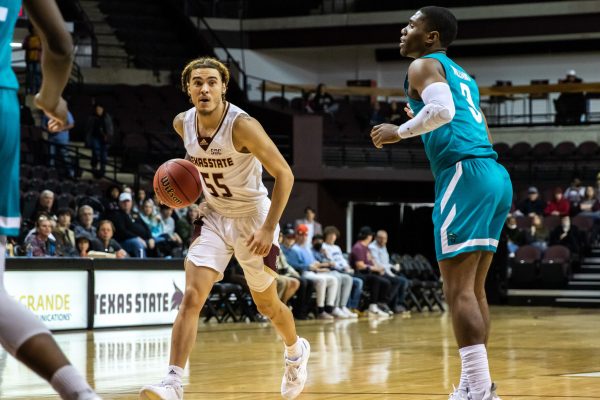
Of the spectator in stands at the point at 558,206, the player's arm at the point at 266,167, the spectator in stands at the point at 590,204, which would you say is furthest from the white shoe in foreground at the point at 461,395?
the spectator in stands at the point at 558,206

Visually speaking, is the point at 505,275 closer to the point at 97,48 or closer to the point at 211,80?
the point at 97,48

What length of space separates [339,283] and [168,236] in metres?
2.77

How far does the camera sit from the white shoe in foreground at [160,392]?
17.6 feet

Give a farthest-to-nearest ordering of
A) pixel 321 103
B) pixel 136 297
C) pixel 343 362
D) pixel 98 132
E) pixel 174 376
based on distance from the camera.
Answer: pixel 321 103 → pixel 98 132 → pixel 136 297 → pixel 343 362 → pixel 174 376

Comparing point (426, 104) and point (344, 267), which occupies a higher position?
point (426, 104)

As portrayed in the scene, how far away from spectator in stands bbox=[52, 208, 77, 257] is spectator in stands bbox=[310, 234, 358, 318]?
454 cm

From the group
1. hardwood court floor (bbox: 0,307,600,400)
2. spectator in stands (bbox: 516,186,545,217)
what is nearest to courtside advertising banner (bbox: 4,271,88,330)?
hardwood court floor (bbox: 0,307,600,400)

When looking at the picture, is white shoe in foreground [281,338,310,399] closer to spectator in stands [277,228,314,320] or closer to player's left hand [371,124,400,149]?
player's left hand [371,124,400,149]

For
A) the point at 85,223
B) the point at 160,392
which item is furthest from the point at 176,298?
the point at 160,392

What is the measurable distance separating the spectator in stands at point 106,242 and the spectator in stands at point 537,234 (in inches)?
420

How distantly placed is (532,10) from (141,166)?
12.5 m

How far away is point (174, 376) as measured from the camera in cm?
554

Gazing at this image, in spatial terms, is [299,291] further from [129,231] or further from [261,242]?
[261,242]

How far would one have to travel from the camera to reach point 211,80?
595 centimetres
